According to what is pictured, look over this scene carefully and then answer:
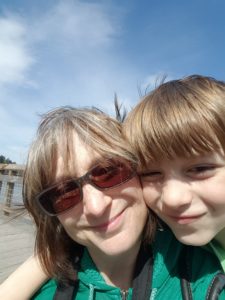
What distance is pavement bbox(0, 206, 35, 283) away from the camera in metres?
4.15

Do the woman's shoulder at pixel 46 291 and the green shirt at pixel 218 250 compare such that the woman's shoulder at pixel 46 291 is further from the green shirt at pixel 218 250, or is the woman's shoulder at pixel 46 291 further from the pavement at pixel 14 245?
the pavement at pixel 14 245

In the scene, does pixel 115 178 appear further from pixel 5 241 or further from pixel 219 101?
pixel 5 241

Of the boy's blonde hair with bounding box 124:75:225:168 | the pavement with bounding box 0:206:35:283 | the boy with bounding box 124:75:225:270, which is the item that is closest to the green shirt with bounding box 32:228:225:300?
the boy with bounding box 124:75:225:270

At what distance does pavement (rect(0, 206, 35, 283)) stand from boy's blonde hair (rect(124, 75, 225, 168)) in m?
2.49

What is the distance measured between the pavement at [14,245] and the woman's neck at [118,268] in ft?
6.99

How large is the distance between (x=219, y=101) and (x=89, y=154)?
60cm

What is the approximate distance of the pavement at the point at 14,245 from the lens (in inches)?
163

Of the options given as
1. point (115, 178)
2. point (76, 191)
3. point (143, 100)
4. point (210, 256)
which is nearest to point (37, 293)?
point (76, 191)

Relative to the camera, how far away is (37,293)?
158 cm

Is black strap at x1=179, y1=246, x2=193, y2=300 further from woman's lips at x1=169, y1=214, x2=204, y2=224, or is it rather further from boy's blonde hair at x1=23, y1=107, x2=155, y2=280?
woman's lips at x1=169, y1=214, x2=204, y2=224

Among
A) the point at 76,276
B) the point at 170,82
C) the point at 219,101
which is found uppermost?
the point at 170,82

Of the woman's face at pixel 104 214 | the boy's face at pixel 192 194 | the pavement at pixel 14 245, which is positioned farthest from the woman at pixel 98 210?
the pavement at pixel 14 245

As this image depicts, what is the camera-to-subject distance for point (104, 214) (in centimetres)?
133

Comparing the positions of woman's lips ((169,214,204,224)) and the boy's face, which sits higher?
the boy's face
